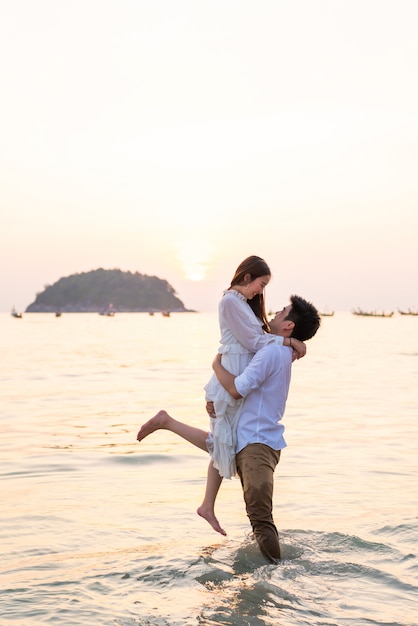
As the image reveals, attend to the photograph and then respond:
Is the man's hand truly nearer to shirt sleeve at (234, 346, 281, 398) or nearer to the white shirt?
the white shirt

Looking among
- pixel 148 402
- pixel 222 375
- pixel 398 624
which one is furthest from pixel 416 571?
pixel 148 402

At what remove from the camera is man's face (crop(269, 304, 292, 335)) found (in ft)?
18.8

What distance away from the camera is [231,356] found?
5.73 meters

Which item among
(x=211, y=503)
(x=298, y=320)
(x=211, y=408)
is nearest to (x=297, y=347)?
(x=298, y=320)

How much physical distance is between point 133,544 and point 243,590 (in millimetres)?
1477

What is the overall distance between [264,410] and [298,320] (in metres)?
0.70

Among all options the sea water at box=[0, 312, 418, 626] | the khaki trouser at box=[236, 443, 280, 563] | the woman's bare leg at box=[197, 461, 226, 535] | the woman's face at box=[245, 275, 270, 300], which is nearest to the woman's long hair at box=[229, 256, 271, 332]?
the woman's face at box=[245, 275, 270, 300]

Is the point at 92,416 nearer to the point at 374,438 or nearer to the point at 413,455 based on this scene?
the point at 374,438

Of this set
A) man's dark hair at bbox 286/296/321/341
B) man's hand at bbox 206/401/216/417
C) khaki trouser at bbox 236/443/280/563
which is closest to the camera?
khaki trouser at bbox 236/443/280/563

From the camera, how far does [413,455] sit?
35.6 ft

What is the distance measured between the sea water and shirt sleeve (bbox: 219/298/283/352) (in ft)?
5.58

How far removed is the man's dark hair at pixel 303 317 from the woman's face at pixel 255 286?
25 centimetres

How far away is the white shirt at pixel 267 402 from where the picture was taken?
5.57 m

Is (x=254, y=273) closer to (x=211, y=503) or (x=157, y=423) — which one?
(x=157, y=423)
